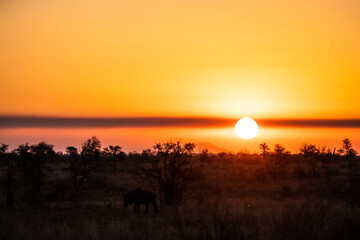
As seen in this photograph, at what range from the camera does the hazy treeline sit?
10270 millimetres

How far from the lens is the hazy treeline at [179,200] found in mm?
10270

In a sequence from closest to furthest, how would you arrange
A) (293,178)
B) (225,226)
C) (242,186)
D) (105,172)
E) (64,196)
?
(225,226), (64,196), (242,186), (293,178), (105,172)

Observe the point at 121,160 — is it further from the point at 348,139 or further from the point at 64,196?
the point at 348,139

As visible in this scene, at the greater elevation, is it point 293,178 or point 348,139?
point 348,139

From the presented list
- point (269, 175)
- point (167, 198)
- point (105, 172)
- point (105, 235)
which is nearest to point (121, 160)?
point (105, 172)

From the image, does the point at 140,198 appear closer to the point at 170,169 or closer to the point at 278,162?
the point at 170,169

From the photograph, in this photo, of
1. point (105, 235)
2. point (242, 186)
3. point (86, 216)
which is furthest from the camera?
point (242, 186)

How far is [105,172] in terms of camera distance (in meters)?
40.9

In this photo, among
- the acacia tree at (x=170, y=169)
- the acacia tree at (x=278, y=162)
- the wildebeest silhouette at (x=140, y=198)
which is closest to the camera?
the wildebeest silhouette at (x=140, y=198)

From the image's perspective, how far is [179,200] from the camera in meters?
19.6

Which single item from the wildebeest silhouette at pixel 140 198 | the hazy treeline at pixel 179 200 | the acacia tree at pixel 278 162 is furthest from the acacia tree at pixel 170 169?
the acacia tree at pixel 278 162

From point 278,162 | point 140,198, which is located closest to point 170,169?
point 140,198

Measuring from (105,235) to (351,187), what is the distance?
2189 centimetres

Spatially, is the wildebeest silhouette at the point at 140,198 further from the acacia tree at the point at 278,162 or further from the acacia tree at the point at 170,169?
the acacia tree at the point at 278,162
